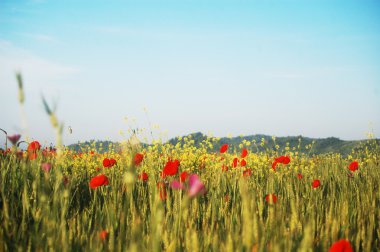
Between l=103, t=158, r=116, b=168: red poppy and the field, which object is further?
l=103, t=158, r=116, b=168: red poppy

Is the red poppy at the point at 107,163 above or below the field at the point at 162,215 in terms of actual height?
above

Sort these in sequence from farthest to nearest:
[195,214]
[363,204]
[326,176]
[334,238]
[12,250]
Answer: [326,176] → [363,204] → [195,214] → [334,238] → [12,250]

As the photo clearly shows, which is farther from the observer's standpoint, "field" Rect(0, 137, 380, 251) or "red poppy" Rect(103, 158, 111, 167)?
"red poppy" Rect(103, 158, 111, 167)

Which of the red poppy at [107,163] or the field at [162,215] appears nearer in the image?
the field at [162,215]

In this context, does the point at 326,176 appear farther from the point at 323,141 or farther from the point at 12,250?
the point at 323,141

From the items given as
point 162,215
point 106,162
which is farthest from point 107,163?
point 162,215

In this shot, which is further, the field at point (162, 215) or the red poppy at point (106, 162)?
the red poppy at point (106, 162)

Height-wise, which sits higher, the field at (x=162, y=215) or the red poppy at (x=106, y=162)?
the red poppy at (x=106, y=162)

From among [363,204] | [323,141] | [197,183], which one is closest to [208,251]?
[197,183]

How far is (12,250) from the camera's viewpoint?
160 cm

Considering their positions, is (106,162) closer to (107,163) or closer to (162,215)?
(107,163)

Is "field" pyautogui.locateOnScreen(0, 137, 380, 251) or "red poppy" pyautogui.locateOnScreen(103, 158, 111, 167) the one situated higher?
"red poppy" pyautogui.locateOnScreen(103, 158, 111, 167)

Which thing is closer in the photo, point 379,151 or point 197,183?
point 197,183

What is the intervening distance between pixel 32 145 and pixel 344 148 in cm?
1910
